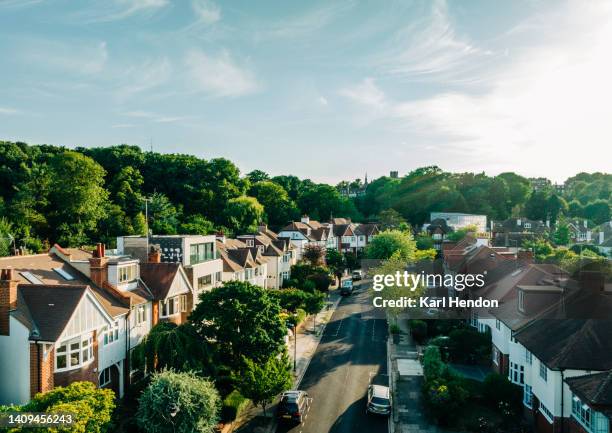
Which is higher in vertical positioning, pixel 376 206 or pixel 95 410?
pixel 376 206

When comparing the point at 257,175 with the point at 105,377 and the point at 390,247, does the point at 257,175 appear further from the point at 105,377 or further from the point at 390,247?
the point at 105,377

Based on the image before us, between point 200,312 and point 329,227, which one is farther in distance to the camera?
point 329,227

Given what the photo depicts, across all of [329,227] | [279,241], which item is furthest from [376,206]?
[279,241]

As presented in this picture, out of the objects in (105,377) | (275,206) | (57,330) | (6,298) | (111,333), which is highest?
(275,206)

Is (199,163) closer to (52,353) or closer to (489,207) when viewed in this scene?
(52,353)

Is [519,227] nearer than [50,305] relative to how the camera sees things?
No

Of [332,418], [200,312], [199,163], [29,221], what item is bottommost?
[332,418]

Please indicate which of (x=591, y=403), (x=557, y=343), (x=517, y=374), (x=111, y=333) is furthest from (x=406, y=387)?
(x=111, y=333)

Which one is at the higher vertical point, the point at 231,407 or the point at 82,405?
the point at 82,405
